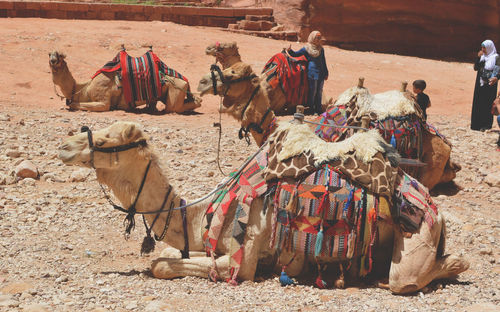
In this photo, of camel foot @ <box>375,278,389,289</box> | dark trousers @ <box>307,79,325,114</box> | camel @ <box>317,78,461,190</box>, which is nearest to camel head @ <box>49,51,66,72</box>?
dark trousers @ <box>307,79,325,114</box>

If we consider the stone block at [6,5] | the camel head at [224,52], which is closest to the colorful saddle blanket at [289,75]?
the camel head at [224,52]

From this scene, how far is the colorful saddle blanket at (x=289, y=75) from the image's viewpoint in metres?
12.9

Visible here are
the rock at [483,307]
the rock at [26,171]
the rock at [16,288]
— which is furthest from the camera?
the rock at [26,171]

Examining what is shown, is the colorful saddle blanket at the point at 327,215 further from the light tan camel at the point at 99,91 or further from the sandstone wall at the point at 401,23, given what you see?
the sandstone wall at the point at 401,23

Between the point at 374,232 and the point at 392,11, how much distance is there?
68.5 ft

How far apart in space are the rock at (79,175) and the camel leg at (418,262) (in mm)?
4795

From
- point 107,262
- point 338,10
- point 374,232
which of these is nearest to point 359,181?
point 374,232

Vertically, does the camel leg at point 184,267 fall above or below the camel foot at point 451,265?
below

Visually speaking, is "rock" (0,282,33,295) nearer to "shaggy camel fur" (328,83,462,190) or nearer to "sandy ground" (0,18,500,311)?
"sandy ground" (0,18,500,311)

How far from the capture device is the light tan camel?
1289 centimetres

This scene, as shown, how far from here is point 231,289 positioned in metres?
5.27

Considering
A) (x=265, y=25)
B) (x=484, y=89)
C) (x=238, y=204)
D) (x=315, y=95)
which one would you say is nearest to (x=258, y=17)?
(x=265, y=25)

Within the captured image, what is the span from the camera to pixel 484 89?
41.9 feet

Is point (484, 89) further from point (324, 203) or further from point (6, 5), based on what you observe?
point (6, 5)
